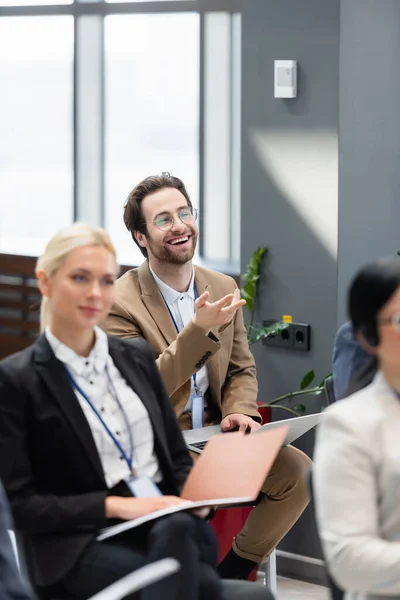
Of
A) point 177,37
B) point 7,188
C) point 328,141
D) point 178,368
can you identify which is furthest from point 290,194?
point 7,188

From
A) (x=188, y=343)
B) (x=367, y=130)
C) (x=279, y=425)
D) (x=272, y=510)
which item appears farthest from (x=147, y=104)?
(x=279, y=425)

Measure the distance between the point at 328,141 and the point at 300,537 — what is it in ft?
5.11

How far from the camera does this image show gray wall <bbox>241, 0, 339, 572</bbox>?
13.4 feet

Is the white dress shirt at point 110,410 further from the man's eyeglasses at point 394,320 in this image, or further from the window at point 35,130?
the window at point 35,130

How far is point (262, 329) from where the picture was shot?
167 inches

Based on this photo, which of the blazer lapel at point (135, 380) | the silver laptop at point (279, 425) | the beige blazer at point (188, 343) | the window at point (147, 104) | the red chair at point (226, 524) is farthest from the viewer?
the window at point (147, 104)

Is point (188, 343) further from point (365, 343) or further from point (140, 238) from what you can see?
point (365, 343)

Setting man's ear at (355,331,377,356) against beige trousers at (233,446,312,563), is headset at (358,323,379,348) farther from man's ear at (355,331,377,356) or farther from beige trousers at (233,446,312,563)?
beige trousers at (233,446,312,563)

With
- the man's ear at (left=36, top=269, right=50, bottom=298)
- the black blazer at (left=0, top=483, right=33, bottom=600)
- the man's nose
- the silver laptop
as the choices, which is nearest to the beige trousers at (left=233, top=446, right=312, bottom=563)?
the silver laptop

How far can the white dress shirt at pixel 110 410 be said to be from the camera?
255 cm

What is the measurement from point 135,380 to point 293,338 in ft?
5.48

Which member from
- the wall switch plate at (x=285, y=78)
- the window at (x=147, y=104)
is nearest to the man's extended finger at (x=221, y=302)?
the wall switch plate at (x=285, y=78)

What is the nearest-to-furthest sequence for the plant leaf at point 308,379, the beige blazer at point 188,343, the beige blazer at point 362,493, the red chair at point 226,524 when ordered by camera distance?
the beige blazer at point 362,493 → the beige blazer at point 188,343 → the red chair at point 226,524 → the plant leaf at point 308,379

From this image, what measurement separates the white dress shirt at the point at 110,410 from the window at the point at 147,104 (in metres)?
2.85
